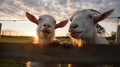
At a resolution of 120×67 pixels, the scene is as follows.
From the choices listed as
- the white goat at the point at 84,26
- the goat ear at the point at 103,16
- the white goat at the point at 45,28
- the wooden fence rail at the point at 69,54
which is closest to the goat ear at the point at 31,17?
the white goat at the point at 45,28

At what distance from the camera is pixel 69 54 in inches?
172

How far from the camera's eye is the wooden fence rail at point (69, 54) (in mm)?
4312

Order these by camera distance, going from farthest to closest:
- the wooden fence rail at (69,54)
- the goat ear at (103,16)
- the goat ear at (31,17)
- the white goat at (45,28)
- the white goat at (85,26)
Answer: the goat ear at (31,17) < the white goat at (45,28) < the goat ear at (103,16) < the white goat at (85,26) < the wooden fence rail at (69,54)

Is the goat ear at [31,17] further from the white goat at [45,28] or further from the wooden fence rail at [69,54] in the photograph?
the wooden fence rail at [69,54]

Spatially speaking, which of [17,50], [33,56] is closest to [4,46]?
[17,50]

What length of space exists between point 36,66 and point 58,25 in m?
1.21

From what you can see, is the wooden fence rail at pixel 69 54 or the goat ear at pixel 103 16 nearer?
the wooden fence rail at pixel 69 54

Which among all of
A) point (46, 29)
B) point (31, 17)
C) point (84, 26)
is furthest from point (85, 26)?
point (31, 17)

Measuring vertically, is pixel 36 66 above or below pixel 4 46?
below

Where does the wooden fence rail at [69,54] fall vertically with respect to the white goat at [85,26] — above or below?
below

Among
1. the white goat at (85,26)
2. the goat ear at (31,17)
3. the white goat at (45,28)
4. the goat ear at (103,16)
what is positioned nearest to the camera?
the white goat at (85,26)

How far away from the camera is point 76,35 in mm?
5121

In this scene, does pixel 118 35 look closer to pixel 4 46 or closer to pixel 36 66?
pixel 36 66

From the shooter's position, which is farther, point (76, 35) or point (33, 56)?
point (76, 35)
